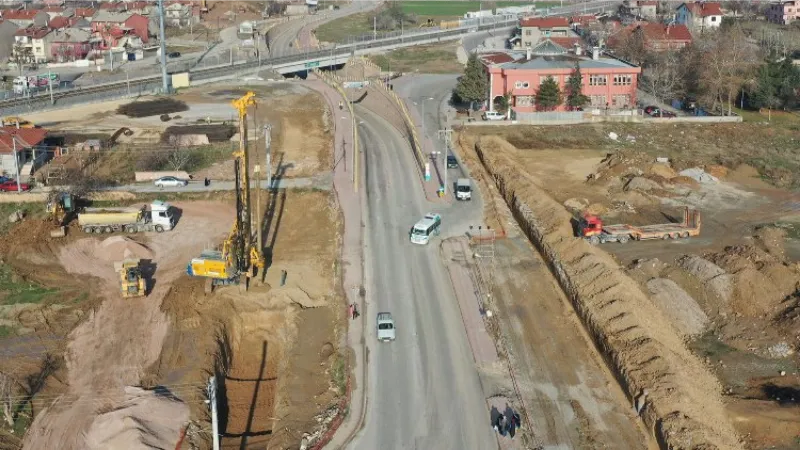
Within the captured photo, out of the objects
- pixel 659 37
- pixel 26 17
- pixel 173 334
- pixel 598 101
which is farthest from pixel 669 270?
pixel 26 17

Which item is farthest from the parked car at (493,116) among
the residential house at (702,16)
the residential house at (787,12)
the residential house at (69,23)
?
the residential house at (787,12)

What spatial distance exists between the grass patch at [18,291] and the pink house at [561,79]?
42894 mm

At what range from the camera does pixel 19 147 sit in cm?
5931

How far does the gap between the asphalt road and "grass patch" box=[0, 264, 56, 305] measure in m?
15.8

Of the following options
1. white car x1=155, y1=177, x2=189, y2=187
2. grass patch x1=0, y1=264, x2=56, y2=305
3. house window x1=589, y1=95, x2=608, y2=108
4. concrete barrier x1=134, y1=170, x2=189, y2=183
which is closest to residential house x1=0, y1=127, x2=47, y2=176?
concrete barrier x1=134, y1=170, x2=189, y2=183

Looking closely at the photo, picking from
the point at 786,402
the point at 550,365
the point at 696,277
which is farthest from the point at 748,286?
the point at 550,365

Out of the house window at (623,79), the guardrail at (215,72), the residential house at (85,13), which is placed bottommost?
the guardrail at (215,72)

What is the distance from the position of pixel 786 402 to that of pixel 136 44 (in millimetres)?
109391

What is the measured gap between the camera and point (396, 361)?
112ft

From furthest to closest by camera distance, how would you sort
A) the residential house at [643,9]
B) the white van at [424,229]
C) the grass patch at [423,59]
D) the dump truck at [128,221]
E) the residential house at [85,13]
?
the residential house at [643,9], the residential house at [85,13], the grass patch at [423,59], the dump truck at [128,221], the white van at [424,229]

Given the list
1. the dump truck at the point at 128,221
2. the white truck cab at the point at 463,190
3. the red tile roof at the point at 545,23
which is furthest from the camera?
the red tile roof at the point at 545,23

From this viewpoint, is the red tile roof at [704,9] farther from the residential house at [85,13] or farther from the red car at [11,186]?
the red car at [11,186]

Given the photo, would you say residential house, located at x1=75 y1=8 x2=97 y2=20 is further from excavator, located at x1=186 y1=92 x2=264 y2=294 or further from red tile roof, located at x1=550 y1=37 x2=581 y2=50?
excavator, located at x1=186 y1=92 x2=264 y2=294

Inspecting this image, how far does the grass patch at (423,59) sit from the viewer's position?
4028 inches
